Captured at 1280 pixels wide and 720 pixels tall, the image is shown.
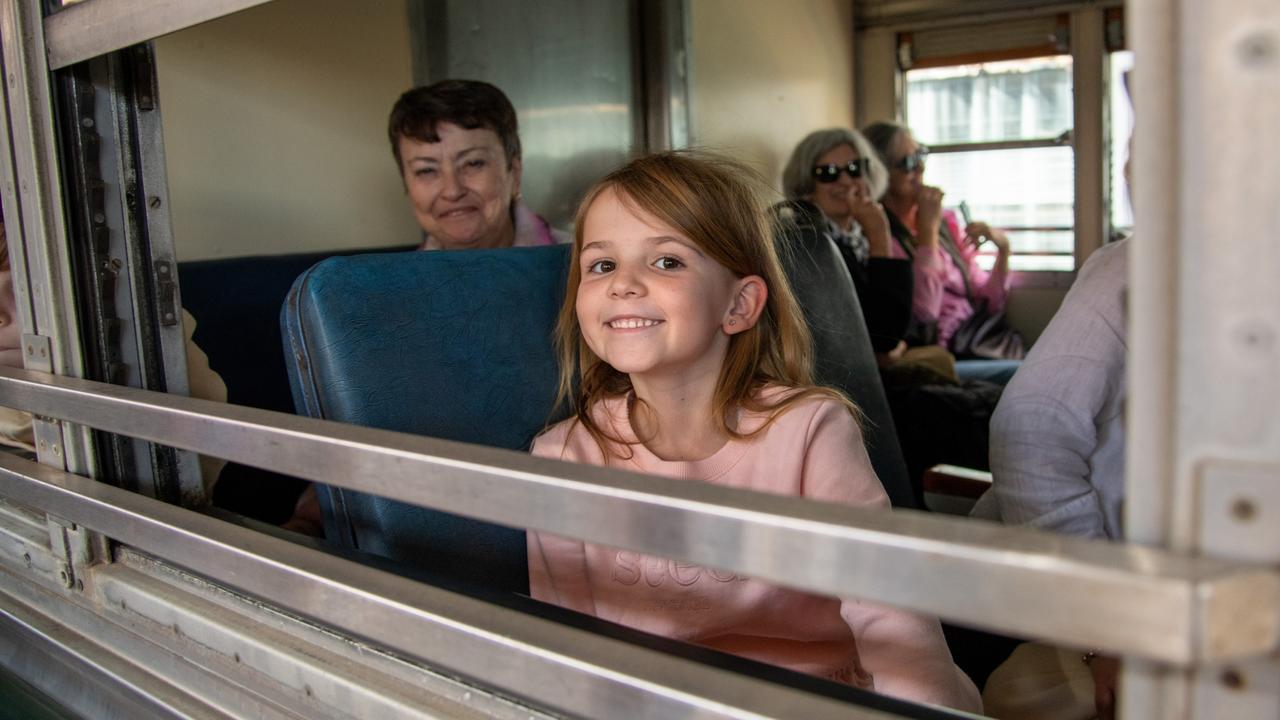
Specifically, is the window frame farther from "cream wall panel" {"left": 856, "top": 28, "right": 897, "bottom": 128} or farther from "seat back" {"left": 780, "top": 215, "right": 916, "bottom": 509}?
"seat back" {"left": 780, "top": 215, "right": 916, "bottom": 509}

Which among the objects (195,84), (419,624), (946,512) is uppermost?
(195,84)

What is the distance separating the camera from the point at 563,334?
4.76ft

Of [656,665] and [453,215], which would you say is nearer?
[656,665]

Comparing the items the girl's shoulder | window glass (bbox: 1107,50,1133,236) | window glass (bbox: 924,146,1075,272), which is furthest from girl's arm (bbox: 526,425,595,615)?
window glass (bbox: 1107,50,1133,236)

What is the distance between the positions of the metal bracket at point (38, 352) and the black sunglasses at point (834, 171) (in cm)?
290

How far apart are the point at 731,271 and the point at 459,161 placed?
1.11m

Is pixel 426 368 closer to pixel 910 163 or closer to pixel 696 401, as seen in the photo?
pixel 696 401

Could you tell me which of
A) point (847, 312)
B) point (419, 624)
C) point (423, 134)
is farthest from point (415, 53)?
point (419, 624)

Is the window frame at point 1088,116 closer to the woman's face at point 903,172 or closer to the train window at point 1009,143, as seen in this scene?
the train window at point 1009,143

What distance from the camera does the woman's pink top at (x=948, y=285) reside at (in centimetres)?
404

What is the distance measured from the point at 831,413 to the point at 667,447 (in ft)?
0.71

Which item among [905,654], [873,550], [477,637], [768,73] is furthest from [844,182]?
[873,550]

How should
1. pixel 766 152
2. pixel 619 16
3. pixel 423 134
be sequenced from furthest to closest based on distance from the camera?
1. pixel 766 152
2. pixel 619 16
3. pixel 423 134

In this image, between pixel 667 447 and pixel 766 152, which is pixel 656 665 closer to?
pixel 667 447
